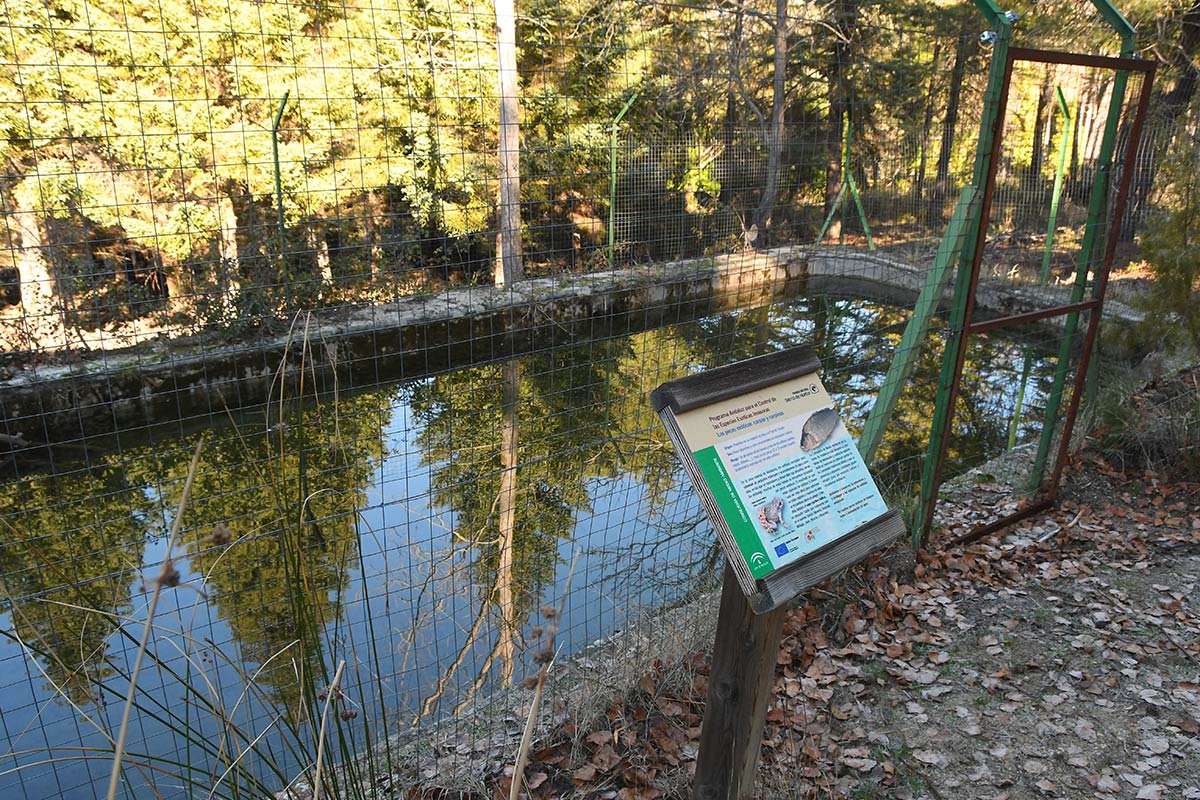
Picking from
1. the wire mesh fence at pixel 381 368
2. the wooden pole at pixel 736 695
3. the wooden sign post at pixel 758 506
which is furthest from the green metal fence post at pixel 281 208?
the wooden pole at pixel 736 695

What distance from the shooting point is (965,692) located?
11.0 ft

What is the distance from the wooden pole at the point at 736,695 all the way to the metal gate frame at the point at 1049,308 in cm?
241

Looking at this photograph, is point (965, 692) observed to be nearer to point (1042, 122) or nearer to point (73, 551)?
point (73, 551)

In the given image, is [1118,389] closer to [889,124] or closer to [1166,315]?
[1166,315]

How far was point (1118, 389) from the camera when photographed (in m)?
5.89

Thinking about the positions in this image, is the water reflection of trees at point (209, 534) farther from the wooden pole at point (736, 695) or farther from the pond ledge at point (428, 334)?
the wooden pole at point (736, 695)

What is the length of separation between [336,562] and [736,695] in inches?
41.0

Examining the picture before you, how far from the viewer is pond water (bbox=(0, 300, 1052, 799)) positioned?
7.56 ft

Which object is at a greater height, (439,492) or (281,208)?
(281,208)

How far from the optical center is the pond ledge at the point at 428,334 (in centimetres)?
707

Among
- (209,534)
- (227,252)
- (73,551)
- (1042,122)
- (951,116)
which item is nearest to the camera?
(73,551)

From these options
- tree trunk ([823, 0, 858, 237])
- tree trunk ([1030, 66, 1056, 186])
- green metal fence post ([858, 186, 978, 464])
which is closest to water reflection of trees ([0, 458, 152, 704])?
green metal fence post ([858, 186, 978, 464])

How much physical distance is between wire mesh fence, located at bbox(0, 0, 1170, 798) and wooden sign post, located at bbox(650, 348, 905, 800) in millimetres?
553

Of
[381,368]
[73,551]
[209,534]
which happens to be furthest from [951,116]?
[381,368]
